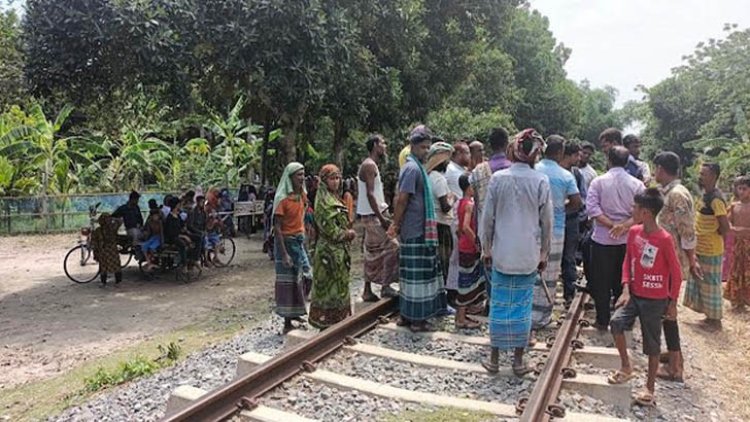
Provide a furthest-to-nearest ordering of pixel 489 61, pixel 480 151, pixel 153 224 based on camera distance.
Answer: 1. pixel 489 61
2. pixel 153 224
3. pixel 480 151

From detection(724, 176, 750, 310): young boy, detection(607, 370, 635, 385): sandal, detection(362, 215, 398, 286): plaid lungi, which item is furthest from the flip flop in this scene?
detection(724, 176, 750, 310): young boy

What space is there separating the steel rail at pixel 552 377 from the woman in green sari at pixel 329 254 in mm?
2110

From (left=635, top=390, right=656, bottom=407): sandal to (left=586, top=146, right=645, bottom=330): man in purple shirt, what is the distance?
1.37m

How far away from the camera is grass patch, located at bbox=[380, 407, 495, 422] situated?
12.2 feet

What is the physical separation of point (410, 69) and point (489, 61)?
32.5 ft

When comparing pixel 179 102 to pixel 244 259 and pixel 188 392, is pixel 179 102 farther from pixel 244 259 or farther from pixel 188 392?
pixel 188 392

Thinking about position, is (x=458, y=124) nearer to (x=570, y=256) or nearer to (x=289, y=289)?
(x=570, y=256)

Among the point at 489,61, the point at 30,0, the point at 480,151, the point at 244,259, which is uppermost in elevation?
the point at 489,61

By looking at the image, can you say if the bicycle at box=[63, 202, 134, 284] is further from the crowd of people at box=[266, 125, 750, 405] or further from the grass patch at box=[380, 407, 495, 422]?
the grass patch at box=[380, 407, 495, 422]

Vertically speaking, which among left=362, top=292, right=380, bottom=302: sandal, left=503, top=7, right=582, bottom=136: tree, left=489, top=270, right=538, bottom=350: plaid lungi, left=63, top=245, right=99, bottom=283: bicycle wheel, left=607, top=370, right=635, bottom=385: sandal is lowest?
left=63, top=245, right=99, bottom=283: bicycle wheel

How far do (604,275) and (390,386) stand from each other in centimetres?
240

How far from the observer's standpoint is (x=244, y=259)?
13562 mm

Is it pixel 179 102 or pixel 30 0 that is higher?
pixel 30 0

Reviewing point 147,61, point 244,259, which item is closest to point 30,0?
point 147,61
